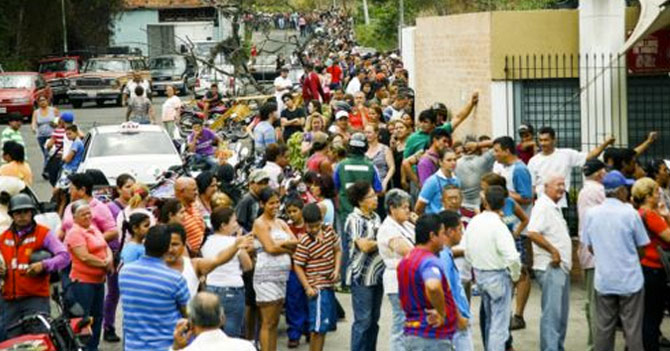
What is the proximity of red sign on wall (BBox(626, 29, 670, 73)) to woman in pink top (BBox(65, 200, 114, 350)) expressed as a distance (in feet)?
27.8

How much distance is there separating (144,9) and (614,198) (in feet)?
223

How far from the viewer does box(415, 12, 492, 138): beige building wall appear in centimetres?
1891

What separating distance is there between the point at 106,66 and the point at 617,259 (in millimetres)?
39975

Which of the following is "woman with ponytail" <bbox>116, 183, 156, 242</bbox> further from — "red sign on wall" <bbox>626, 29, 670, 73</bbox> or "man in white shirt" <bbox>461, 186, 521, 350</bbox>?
"red sign on wall" <bbox>626, 29, 670, 73</bbox>

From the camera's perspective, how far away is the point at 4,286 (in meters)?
11.4

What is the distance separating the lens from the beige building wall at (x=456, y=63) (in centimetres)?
1891

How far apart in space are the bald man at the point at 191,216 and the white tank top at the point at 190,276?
62.7 inches

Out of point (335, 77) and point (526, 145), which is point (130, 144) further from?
point (335, 77)

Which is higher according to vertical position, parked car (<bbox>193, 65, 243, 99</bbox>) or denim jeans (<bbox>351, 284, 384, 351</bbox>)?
parked car (<bbox>193, 65, 243, 99</bbox>)

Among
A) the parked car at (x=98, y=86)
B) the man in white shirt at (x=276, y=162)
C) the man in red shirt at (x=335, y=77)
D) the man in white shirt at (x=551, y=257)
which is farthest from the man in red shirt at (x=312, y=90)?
the parked car at (x=98, y=86)

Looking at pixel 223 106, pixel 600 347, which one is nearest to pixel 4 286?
pixel 600 347

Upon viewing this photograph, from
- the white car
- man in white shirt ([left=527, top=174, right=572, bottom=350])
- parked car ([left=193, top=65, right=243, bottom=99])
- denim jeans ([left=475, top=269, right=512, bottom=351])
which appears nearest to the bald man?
denim jeans ([left=475, top=269, right=512, bottom=351])

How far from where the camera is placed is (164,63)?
54.1m

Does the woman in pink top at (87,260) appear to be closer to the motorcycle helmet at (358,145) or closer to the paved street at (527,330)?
the paved street at (527,330)
